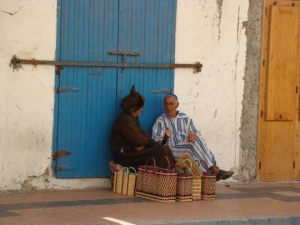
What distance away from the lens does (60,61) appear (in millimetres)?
11672

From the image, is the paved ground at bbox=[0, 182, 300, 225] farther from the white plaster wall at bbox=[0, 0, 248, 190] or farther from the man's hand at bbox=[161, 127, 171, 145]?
the man's hand at bbox=[161, 127, 171, 145]

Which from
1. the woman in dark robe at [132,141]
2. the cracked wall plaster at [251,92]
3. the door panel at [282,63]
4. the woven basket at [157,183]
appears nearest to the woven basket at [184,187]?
the woven basket at [157,183]

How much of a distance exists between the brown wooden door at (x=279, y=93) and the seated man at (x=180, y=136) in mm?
1281

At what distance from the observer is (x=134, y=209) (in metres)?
10.6

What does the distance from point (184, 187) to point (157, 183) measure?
0.37 m

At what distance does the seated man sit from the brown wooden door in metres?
1.28

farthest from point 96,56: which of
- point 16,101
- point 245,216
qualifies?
point 245,216

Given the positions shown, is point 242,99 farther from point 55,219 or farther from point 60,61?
point 55,219

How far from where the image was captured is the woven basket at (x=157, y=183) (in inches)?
443

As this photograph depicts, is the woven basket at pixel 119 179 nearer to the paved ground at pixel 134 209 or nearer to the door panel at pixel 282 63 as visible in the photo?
the paved ground at pixel 134 209

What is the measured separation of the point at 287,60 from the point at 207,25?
152cm

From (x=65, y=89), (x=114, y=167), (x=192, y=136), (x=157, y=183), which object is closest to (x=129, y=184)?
(x=114, y=167)

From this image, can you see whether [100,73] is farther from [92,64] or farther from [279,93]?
[279,93]

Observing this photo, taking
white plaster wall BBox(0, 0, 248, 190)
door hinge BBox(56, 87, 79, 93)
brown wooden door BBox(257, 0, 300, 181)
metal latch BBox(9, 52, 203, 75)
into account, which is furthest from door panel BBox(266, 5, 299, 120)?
door hinge BBox(56, 87, 79, 93)
